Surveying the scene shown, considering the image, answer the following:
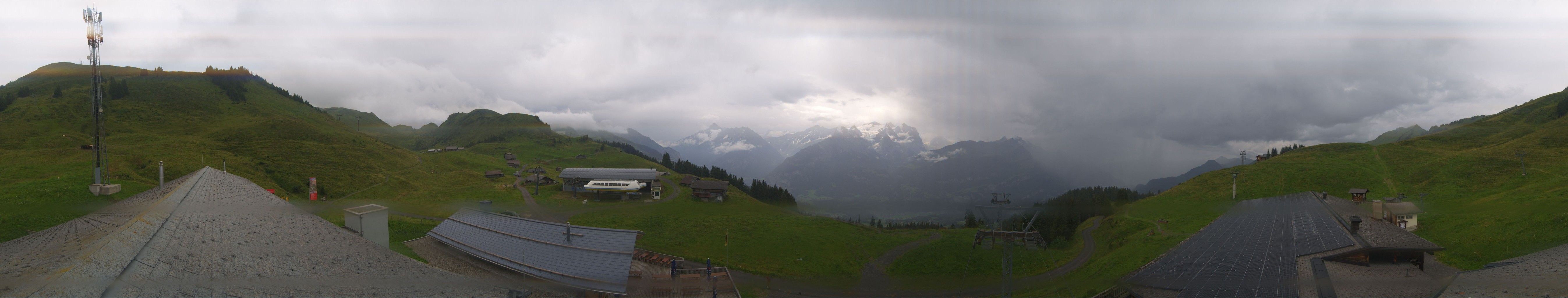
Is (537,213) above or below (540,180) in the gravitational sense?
below

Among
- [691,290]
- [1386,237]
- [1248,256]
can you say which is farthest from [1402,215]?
[691,290]

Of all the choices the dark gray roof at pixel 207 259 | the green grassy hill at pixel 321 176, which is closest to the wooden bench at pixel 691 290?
the dark gray roof at pixel 207 259

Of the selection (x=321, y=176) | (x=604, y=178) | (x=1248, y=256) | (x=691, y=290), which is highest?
(x=321, y=176)

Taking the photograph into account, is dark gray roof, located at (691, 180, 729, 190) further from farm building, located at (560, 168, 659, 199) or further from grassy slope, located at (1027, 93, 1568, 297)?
grassy slope, located at (1027, 93, 1568, 297)

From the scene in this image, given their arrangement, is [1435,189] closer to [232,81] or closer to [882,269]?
[882,269]

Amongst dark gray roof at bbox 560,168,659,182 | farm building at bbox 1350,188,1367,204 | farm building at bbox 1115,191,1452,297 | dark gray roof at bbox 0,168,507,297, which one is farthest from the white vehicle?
farm building at bbox 1350,188,1367,204

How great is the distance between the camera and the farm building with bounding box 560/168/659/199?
71125 millimetres

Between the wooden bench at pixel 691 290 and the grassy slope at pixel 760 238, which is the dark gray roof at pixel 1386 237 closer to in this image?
the grassy slope at pixel 760 238

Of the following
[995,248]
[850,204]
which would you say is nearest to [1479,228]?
[995,248]

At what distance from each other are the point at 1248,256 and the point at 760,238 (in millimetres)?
36496

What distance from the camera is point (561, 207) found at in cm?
6209

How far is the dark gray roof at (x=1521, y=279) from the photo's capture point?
15891mm

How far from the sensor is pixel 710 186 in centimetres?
7300

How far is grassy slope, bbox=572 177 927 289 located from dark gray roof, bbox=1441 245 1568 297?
1123 inches
